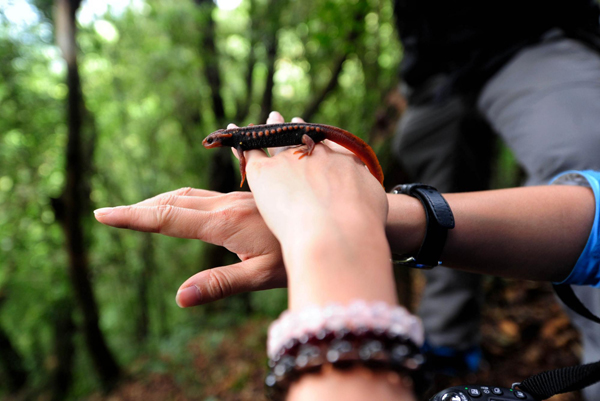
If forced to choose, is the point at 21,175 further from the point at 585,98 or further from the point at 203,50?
the point at 585,98

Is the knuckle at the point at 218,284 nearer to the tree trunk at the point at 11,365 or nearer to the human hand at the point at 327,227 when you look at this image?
the human hand at the point at 327,227

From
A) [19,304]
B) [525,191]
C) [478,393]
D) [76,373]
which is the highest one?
[525,191]

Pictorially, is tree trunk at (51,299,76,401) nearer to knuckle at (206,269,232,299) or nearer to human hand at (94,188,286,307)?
human hand at (94,188,286,307)

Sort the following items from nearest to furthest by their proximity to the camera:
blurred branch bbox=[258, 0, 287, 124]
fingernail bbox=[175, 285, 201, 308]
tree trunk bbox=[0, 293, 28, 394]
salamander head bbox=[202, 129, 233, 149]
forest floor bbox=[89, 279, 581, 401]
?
1. fingernail bbox=[175, 285, 201, 308]
2. salamander head bbox=[202, 129, 233, 149]
3. forest floor bbox=[89, 279, 581, 401]
4. blurred branch bbox=[258, 0, 287, 124]
5. tree trunk bbox=[0, 293, 28, 394]

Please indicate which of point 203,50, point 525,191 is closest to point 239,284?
point 525,191

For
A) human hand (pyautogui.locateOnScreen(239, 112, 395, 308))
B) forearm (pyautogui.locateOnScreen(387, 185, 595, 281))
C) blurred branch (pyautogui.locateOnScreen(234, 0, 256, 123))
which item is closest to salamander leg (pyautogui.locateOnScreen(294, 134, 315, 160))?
human hand (pyautogui.locateOnScreen(239, 112, 395, 308))

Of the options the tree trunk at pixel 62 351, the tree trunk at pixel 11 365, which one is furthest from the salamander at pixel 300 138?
the tree trunk at pixel 11 365
